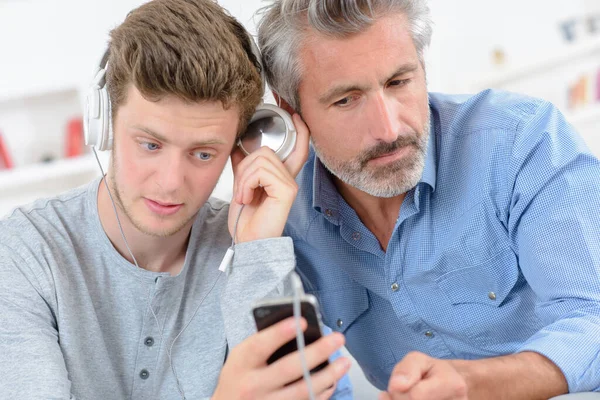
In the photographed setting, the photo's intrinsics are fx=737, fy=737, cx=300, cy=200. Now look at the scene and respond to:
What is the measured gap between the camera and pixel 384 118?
153 cm

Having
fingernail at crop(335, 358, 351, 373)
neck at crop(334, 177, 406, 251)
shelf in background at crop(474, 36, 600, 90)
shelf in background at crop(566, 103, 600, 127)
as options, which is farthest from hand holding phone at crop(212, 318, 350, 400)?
shelf in background at crop(566, 103, 600, 127)

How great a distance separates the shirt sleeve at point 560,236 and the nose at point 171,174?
677mm

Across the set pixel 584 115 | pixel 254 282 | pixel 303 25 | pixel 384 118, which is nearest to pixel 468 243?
pixel 384 118

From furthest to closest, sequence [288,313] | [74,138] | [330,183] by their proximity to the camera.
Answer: [74,138] < [330,183] < [288,313]

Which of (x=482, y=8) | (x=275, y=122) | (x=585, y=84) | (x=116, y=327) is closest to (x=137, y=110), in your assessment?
(x=275, y=122)

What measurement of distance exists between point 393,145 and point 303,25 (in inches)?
13.0

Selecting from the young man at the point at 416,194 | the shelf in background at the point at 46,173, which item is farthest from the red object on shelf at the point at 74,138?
the young man at the point at 416,194

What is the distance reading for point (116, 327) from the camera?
61.8 inches

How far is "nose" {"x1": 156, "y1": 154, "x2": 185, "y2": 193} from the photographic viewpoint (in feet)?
4.74

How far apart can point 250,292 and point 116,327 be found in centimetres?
35

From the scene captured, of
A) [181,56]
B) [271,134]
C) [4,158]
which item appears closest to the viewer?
[181,56]

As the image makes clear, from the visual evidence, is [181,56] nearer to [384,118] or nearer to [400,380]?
[384,118]

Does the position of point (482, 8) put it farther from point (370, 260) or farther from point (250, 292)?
point (250, 292)

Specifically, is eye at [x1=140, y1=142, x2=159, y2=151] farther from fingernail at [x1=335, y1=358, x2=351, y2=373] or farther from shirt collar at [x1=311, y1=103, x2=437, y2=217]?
fingernail at [x1=335, y1=358, x2=351, y2=373]
